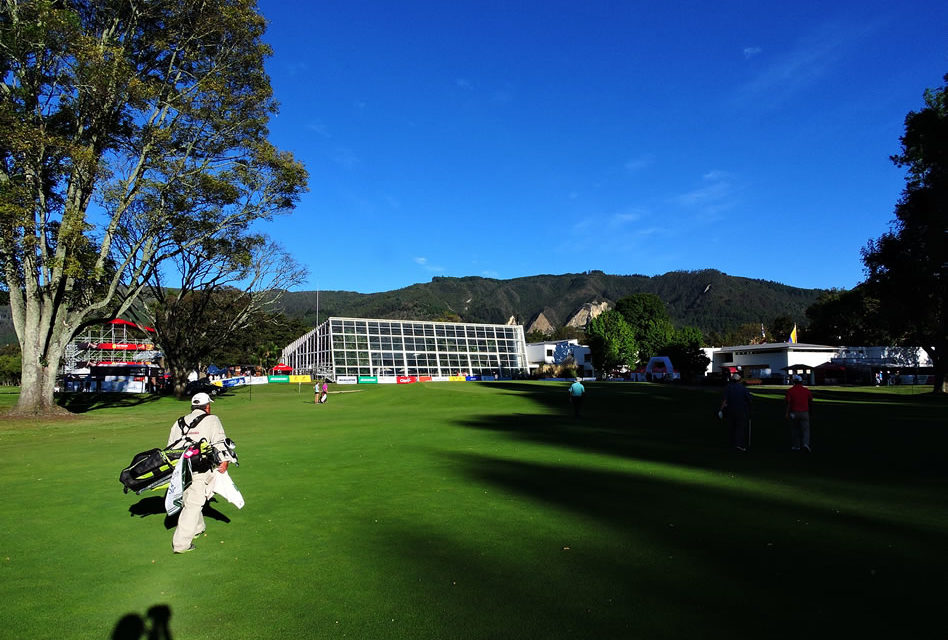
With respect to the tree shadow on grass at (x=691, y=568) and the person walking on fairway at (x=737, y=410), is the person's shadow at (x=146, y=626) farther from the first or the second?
the person walking on fairway at (x=737, y=410)

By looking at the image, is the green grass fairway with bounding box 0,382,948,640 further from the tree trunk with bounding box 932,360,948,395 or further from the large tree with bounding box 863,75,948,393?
the tree trunk with bounding box 932,360,948,395

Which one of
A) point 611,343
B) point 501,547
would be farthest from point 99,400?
point 611,343

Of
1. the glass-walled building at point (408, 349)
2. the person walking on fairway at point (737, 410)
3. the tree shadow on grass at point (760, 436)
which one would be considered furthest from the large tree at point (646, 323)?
the person walking on fairway at point (737, 410)

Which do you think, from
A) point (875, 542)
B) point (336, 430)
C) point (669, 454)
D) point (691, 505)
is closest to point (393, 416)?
point (336, 430)

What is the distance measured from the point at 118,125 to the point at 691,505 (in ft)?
102

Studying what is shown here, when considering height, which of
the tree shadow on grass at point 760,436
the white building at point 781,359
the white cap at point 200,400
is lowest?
the white building at point 781,359

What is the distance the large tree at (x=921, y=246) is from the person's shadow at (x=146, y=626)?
140 feet

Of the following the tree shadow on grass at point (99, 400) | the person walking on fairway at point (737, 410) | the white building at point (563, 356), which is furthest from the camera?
the white building at point (563, 356)

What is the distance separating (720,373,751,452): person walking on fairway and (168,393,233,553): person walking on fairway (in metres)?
11.3

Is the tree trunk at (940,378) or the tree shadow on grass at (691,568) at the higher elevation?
the tree shadow on grass at (691,568)

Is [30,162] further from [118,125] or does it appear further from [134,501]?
[134,501]

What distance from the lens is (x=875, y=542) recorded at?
253 inches

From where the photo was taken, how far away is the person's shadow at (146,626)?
4.51 m

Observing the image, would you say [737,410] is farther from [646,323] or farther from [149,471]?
[646,323]
